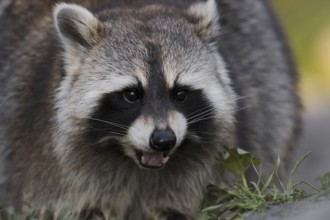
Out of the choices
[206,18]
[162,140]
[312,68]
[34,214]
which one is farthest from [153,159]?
[312,68]

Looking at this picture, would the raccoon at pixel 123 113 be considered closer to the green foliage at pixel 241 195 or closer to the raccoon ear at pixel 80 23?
the raccoon ear at pixel 80 23

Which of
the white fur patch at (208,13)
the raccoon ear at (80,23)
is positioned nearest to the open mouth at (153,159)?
the raccoon ear at (80,23)

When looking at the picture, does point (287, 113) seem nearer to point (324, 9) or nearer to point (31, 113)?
point (31, 113)

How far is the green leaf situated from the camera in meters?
7.41

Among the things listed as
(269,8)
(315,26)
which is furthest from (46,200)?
(315,26)

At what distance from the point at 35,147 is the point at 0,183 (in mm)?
755

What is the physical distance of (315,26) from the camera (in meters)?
17.5

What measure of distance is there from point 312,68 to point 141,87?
902cm

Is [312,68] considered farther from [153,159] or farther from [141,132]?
[141,132]

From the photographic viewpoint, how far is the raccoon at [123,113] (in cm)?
731

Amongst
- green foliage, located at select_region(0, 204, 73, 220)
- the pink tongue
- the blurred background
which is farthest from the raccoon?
the blurred background

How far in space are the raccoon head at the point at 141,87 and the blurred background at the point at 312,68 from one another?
301 cm

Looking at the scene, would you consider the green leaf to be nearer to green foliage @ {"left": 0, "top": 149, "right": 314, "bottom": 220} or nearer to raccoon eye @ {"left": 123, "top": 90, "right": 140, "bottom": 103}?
green foliage @ {"left": 0, "top": 149, "right": 314, "bottom": 220}

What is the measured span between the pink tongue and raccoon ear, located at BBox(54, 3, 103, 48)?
869 mm
